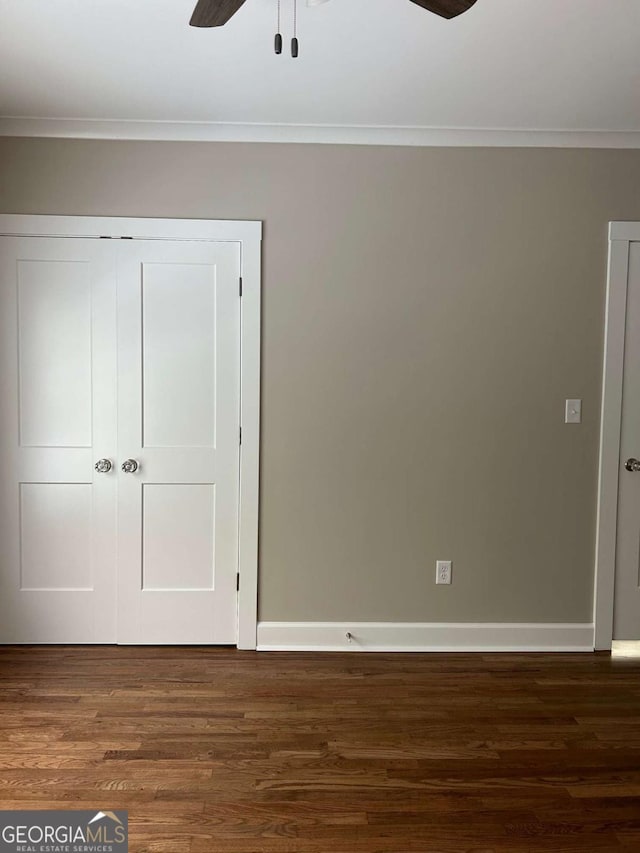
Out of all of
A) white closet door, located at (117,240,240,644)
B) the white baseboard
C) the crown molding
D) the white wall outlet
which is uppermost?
the crown molding

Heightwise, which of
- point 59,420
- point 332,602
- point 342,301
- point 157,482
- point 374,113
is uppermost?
point 374,113

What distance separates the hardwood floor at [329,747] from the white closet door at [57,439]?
24cm

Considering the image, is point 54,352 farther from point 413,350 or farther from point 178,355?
point 413,350

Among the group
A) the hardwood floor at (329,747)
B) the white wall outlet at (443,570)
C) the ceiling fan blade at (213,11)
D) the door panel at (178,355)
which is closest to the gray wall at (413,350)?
the white wall outlet at (443,570)

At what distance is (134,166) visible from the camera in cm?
337

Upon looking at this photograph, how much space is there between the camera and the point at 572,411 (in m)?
3.49

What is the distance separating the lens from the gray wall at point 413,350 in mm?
3396

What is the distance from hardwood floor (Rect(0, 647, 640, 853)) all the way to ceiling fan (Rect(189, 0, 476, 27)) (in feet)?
7.74

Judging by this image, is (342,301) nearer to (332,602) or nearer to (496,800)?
(332,602)

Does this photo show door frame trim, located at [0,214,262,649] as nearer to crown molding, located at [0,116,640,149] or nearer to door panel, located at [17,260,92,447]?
door panel, located at [17,260,92,447]

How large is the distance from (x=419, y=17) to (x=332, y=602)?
102 inches

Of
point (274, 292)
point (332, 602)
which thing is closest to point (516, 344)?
point (274, 292)

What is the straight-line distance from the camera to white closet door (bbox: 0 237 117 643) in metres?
3.39

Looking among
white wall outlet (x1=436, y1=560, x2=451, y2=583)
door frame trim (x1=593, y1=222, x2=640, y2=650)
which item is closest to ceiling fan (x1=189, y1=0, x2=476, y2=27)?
door frame trim (x1=593, y1=222, x2=640, y2=650)
